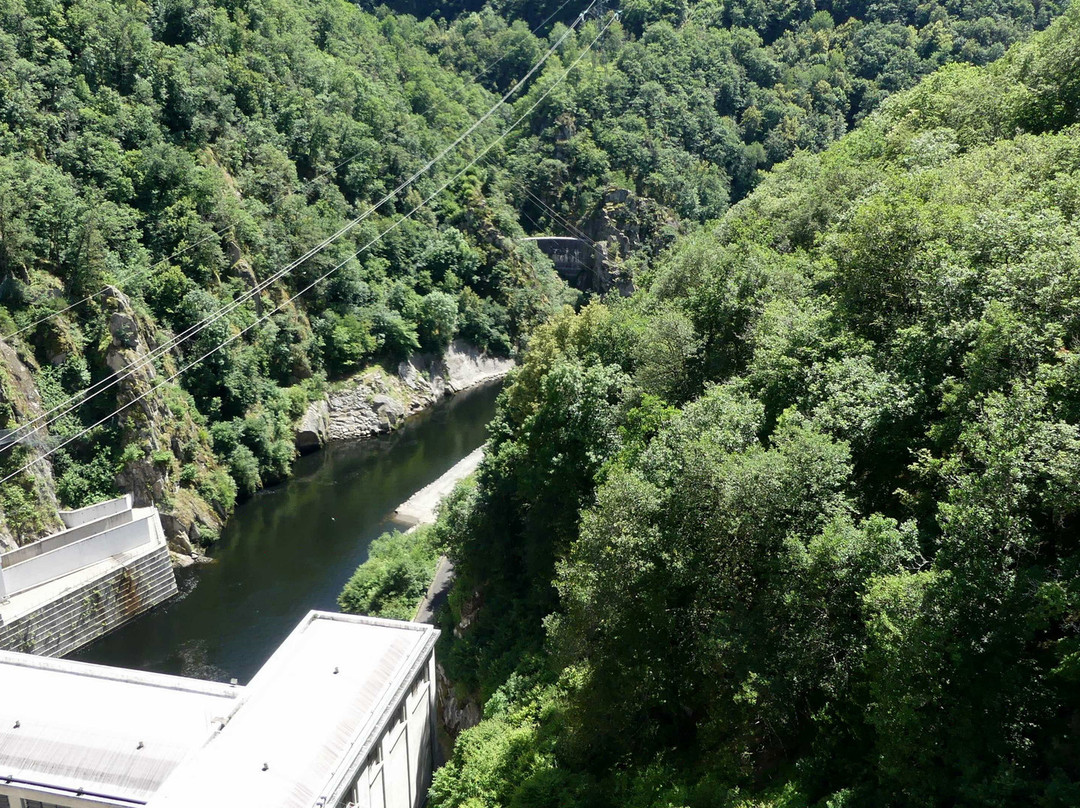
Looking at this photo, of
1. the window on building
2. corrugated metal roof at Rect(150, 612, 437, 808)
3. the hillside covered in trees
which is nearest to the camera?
corrugated metal roof at Rect(150, 612, 437, 808)

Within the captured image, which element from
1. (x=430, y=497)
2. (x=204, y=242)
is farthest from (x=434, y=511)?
(x=204, y=242)

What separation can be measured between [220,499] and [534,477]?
23468 millimetres

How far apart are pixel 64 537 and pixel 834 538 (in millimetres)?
32614

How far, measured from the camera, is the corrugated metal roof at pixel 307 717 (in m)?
18.0

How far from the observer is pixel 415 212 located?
7281 centimetres

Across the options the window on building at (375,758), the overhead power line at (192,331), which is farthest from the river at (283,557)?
the window on building at (375,758)

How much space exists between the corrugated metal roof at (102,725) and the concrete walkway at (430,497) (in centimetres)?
2103

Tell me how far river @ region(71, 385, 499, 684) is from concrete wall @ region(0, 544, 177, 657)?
0.53 m

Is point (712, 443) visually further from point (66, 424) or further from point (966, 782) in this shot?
point (66, 424)

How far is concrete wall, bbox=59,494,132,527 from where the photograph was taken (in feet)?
122

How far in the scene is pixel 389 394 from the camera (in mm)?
61062

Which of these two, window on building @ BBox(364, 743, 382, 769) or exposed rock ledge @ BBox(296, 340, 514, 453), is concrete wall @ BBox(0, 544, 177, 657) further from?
window on building @ BBox(364, 743, 382, 769)

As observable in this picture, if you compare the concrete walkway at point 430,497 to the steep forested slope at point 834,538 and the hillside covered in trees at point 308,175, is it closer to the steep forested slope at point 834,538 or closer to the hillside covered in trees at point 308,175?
the hillside covered in trees at point 308,175

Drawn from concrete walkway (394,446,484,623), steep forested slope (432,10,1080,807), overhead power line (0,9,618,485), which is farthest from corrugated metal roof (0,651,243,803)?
overhead power line (0,9,618,485)
